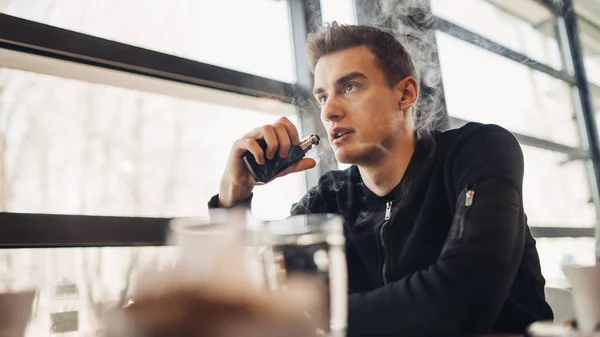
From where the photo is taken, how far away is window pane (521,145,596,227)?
7.38 feet

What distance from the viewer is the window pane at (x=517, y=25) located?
249 centimetres

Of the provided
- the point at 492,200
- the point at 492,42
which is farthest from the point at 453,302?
Answer: the point at 492,42

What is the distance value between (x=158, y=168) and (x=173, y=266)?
4.72ft

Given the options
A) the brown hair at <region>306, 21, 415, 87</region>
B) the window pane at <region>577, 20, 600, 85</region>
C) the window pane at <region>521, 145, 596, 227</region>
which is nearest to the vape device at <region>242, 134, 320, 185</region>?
the brown hair at <region>306, 21, 415, 87</region>

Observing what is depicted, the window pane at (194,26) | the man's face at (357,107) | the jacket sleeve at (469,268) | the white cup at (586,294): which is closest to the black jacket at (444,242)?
the jacket sleeve at (469,268)

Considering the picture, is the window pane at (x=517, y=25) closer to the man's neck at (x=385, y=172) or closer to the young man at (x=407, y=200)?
the young man at (x=407, y=200)

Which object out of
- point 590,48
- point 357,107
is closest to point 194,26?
point 357,107

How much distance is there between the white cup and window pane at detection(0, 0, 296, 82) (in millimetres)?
1495

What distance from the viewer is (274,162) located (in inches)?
48.9

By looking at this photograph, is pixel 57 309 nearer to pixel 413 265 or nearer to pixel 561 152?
pixel 413 265

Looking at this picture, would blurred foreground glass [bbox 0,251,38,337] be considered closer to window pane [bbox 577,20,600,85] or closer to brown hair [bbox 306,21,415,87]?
brown hair [bbox 306,21,415,87]

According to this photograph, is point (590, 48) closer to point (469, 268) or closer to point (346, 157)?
point (346, 157)

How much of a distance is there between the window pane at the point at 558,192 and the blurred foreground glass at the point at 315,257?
77.2 inches

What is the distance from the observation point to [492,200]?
1.10 meters
